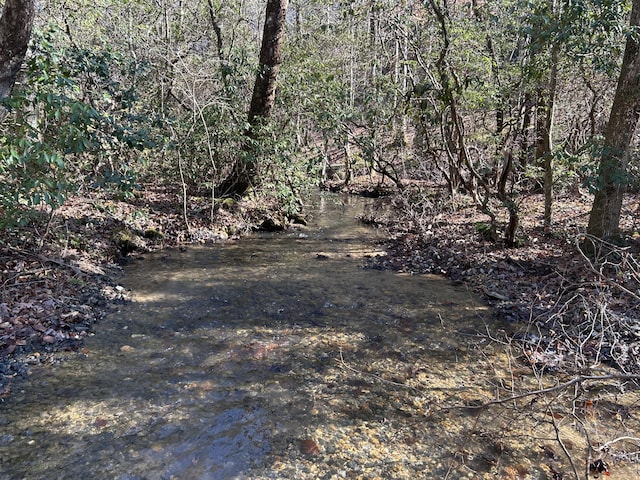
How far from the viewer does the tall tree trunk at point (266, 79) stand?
12211 mm

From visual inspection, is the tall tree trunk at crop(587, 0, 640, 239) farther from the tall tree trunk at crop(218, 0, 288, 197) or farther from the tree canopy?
the tall tree trunk at crop(218, 0, 288, 197)

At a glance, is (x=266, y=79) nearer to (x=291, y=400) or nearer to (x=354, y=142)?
(x=354, y=142)

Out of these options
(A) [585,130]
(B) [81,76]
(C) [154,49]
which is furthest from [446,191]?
(B) [81,76]

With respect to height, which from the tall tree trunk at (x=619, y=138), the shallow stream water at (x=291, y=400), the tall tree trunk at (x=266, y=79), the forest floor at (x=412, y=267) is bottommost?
the shallow stream water at (x=291, y=400)

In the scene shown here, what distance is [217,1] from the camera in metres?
14.2

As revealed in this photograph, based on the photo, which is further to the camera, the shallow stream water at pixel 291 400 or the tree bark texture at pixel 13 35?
the tree bark texture at pixel 13 35

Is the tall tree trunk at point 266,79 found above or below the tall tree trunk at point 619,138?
above

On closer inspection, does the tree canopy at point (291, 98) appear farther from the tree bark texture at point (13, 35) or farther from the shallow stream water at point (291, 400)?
the shallow stream water at point (291, 400)

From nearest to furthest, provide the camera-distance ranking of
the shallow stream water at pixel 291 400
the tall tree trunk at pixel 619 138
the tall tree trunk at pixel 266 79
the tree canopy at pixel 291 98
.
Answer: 1. the shallow stream water at pixel 291 400
2. the tree canopy at pixel 291 98
3. the tall tree trunk at pixel 619 138
4. the tall tree trunk at pixel 266 79

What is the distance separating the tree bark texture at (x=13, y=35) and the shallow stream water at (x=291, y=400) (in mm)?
3394

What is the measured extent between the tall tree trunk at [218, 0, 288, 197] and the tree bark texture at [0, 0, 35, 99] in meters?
6.53

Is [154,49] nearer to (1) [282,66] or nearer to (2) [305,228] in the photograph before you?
(1) [282,66]

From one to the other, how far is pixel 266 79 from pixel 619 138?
8735mm

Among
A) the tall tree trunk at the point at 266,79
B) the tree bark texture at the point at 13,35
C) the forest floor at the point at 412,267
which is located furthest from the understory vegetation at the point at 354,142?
the tree bark texture at the point at 13,35
